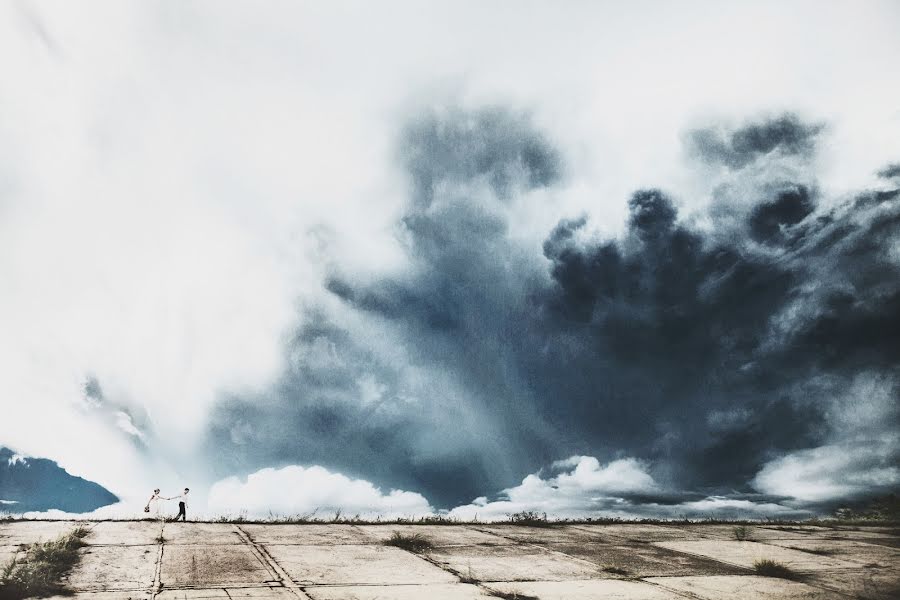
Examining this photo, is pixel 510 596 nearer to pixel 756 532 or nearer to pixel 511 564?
pixel 511 564

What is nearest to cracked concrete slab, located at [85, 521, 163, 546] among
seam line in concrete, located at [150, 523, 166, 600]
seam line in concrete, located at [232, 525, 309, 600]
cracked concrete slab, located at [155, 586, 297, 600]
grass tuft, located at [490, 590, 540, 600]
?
seam line in concrete, located at [150, 523, 166, 600]

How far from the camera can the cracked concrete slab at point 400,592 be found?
13.1ft

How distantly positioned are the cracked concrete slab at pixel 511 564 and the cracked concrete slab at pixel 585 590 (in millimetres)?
238

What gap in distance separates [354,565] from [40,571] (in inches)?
103

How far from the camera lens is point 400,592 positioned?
419 centimetres

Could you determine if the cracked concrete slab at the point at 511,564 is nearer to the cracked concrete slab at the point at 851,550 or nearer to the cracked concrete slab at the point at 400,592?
the cracked concrete slab at the point at 400,592

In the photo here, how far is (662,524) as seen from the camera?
9812 millimetres

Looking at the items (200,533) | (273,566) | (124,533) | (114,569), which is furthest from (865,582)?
(124,533)

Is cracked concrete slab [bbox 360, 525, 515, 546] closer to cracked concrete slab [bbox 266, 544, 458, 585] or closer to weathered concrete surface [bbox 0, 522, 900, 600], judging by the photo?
weathered concrete surface [bbox 0, 522, 900, 600]

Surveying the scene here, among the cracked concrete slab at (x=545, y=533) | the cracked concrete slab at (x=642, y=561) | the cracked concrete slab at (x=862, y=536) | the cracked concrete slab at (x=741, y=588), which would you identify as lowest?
the cracked concrete slab at (x=741, y=588)

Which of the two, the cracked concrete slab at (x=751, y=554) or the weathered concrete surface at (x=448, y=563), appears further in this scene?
the cracked concrete slab at (x=751, y=554)

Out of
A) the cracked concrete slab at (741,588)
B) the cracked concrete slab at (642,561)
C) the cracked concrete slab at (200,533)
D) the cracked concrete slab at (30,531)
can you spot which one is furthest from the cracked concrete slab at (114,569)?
the cracked concrete slab at (741,588)

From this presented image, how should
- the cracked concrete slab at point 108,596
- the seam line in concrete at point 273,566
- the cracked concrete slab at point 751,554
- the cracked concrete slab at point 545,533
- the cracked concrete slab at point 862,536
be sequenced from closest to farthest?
the cracked concrete slab at point 108,596, the seam line in concrete at point 273,566, the cracked concrete slab at point 751,554, the cracked concrete slab at point 545,533, the cracked concrete slab at point 862,536

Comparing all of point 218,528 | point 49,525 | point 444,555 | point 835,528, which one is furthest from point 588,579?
point 835,528
